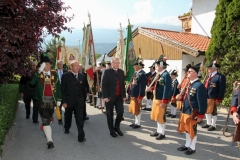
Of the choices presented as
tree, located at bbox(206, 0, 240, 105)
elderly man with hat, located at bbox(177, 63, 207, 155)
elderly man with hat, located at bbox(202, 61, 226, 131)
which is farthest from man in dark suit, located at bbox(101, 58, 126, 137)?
tree, located at bbox(206, 0, 240, 105)

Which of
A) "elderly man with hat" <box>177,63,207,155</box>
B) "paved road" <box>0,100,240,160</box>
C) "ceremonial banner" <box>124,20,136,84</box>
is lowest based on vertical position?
"paved road" <box>0,100,240,160</box>

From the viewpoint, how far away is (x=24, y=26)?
4.14 meters

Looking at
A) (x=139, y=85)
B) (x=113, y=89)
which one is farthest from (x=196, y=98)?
(x=139, y=85)

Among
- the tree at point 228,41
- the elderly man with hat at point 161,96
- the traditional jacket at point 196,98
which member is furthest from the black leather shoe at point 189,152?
the tree at point 228,41

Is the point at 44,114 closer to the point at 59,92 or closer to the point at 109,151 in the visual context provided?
the point at 59,92

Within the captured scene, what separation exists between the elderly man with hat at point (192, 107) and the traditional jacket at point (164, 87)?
56 cm

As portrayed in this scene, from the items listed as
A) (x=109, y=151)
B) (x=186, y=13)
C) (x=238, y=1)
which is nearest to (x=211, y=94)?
(x=109, y=151)

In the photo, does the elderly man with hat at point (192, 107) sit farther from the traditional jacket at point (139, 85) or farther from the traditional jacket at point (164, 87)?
the traditional jacket at point (139, 85)

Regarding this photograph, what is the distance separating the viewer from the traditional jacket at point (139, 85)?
6871mm

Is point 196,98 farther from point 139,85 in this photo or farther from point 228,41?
point 228,41

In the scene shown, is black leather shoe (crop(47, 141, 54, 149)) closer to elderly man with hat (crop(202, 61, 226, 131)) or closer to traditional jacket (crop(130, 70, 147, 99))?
traditional jacket (crop(130, 70, 147, 99))

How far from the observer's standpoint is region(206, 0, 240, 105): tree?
364 inches

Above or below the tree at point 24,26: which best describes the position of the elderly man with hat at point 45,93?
below

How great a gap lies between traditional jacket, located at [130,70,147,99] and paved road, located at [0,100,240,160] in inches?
43.3
